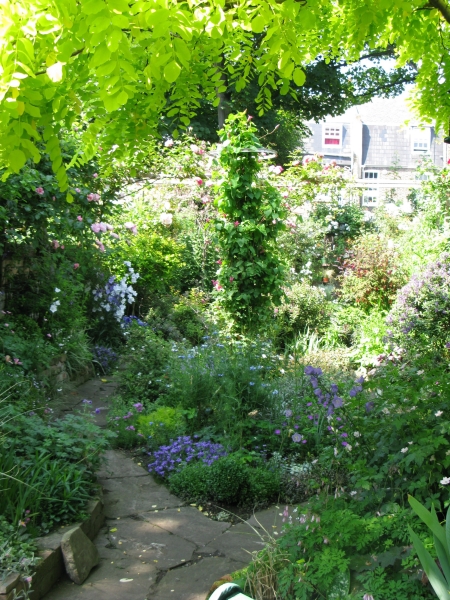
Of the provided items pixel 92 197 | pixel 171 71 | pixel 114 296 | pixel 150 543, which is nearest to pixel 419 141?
pixel 114 296

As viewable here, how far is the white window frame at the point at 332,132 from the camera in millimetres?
37875

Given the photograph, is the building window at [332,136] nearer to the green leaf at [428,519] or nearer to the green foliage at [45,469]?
the green foliage at [45,469]

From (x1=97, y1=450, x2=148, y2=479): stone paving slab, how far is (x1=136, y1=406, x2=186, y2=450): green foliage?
230 mm

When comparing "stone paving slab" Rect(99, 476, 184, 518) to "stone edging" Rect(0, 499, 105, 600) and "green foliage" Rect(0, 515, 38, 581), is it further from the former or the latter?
"green foliage" Rect(0, 515, 38, 581)

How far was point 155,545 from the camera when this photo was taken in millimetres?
3311

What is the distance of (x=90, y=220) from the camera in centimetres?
674

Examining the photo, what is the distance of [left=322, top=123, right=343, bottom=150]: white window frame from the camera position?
37875 mm

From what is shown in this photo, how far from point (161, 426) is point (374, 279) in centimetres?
480

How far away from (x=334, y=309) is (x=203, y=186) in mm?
2613

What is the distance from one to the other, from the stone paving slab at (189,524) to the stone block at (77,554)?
56 cm

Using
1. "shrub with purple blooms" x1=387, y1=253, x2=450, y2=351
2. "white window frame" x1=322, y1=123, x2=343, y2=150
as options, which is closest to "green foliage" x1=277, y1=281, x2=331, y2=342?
"shrub with purple blooms" x1=387, y1=253, x2=450, y2=351

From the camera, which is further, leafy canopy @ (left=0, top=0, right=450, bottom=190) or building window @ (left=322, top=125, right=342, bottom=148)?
building window @ (left=322, top=125, right=342, bottom=148)

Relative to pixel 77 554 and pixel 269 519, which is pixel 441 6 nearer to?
pixel 269 519

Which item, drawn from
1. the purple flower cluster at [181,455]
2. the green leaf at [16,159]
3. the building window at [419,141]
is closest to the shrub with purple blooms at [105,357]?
the purple flower cluster at [181,455]
